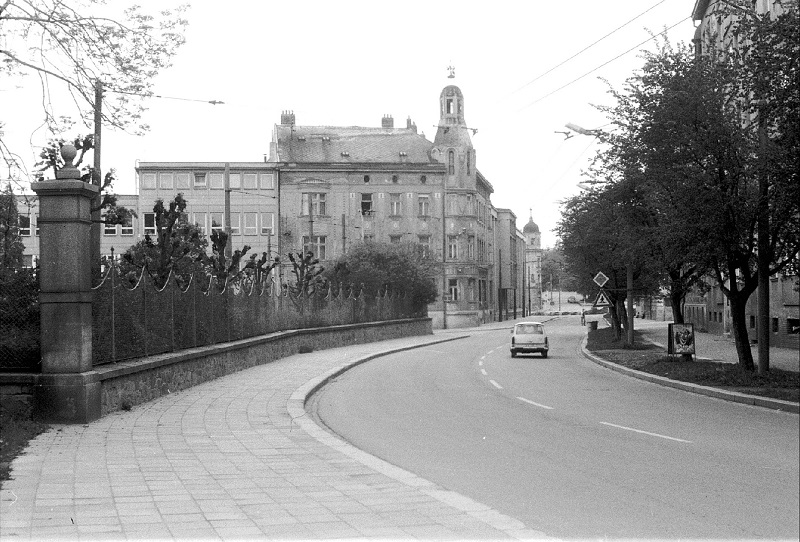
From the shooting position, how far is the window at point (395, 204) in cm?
8200

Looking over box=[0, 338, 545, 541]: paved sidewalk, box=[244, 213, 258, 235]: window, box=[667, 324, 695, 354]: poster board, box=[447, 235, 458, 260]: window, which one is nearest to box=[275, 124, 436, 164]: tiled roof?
box=[244, 213, 258, 235]: window

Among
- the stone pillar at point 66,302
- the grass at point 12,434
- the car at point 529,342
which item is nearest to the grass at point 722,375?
the car at point 529,342

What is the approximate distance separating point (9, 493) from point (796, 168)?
15125mm

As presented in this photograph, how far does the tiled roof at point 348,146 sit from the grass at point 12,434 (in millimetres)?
68563

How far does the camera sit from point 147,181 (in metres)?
78.6

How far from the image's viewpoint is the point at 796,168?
18.3 metres

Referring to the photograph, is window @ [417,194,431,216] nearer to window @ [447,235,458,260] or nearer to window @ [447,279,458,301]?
window @ [447,235,458,260]

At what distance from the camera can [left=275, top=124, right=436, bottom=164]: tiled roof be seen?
82.4 m

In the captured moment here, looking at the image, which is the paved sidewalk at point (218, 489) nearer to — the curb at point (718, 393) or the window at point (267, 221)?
the curb at point (718, 393)

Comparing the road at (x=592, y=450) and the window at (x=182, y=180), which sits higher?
the window at (x=182, y=180)

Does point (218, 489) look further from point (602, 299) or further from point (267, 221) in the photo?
point (267, 221)

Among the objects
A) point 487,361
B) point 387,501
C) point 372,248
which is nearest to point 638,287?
point 487,361

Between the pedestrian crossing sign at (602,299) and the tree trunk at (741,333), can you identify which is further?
the pedestrian crossing sign at (602,299)

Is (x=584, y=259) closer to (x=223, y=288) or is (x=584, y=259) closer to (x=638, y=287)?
(x=638, y=287)
